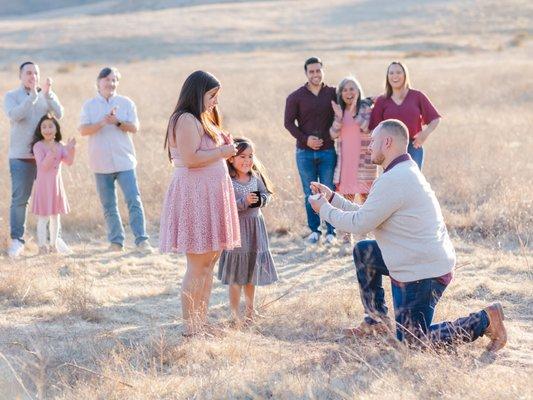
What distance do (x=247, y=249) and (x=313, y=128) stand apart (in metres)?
3.11

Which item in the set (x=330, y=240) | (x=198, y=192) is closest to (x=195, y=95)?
(x=198, y=192)

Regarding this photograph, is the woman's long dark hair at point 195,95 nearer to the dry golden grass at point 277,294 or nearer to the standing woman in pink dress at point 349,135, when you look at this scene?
the dry golden grass at point 277,294

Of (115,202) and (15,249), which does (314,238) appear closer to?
(115,202)

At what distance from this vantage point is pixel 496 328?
5969 mm

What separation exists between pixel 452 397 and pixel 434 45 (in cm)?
4147

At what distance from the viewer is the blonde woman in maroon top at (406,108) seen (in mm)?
9344

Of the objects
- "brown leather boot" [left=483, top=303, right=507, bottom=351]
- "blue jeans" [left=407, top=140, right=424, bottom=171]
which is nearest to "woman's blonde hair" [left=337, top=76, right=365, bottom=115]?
"blue jeans" [left=407, top=140, right=424, bottom=171]

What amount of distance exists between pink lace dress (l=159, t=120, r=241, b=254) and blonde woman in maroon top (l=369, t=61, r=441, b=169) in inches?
129

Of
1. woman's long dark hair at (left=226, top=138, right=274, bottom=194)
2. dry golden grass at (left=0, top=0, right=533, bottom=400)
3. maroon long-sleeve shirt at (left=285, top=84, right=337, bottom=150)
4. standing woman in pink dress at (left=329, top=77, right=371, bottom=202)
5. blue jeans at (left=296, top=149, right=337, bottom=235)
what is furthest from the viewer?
blue jeans at (left=296, top=149, right=337, bottom=235)

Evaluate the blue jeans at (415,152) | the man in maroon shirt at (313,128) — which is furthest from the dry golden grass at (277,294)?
the blue jeans at (415,152)

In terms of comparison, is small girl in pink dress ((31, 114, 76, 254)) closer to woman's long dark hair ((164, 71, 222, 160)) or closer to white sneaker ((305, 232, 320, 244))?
white sneaker ((305, 232, 320, 244))

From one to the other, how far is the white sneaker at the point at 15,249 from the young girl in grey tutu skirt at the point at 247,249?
3.13 meters

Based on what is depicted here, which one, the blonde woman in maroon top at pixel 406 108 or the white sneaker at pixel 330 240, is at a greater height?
the blonde woman in maroon top at pixel 406 108

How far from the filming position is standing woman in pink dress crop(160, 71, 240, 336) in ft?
20.7
